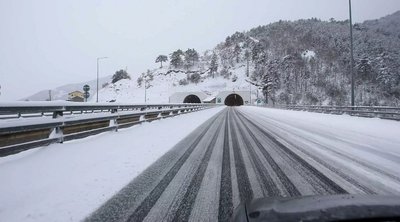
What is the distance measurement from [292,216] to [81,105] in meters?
7.62

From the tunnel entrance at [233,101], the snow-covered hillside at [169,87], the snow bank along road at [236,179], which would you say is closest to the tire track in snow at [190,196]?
the snow bank along road at [236,179]

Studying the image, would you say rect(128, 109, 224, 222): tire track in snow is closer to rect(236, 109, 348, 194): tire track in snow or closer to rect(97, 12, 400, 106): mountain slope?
rect(236, 109, 348, 194): tire track in snow

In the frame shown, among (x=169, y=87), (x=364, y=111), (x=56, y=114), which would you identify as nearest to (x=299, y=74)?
(x=169, y=87)

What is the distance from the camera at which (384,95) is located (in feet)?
372

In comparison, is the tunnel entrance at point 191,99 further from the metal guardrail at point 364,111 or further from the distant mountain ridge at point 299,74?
the metal guardrail at point 364,111

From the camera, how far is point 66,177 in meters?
5.00

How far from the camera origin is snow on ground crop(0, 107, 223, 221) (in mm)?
3549

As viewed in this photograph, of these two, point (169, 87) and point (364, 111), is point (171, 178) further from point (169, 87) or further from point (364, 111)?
point (169, 87)

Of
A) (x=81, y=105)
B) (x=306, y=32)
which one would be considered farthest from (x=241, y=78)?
(x=81, y=105)

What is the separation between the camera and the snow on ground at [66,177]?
355 cm

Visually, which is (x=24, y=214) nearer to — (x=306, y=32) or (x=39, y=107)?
(x=39, y=107)

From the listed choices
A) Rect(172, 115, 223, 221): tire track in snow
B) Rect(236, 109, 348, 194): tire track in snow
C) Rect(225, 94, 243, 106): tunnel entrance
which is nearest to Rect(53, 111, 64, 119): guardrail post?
Rect(172, 115, 223, 221): tire track in snow

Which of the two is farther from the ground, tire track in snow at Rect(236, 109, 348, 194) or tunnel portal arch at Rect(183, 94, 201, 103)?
tunnel portal arch at Rect(183, 94, 201, 103)

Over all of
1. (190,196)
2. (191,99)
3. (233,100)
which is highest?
(191,99)
